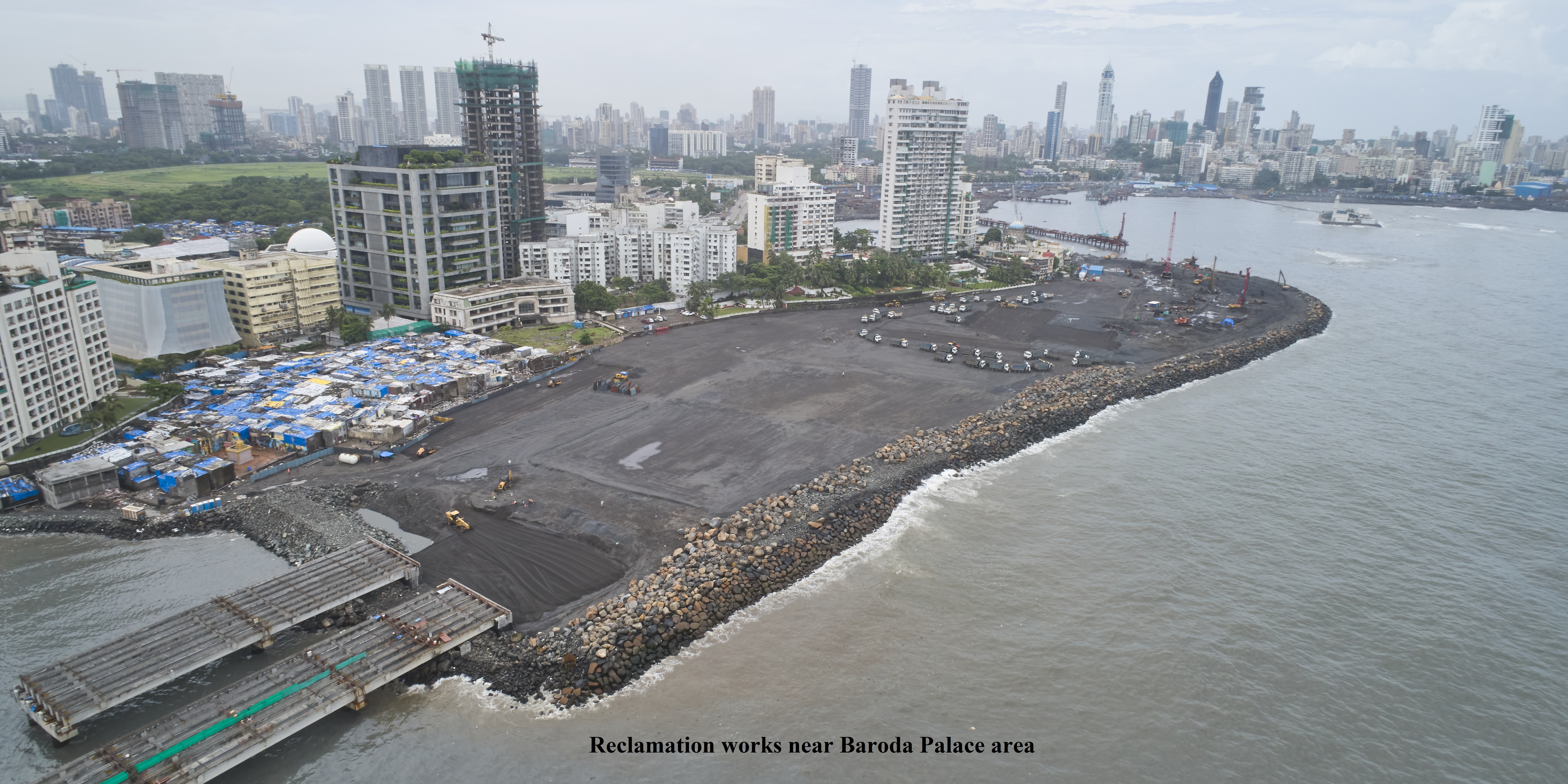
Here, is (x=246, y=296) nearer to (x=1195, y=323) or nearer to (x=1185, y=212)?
(x=1195, y=323)

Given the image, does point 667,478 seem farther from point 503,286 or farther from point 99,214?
point 99,214

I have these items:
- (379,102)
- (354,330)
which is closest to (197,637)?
(354,330)

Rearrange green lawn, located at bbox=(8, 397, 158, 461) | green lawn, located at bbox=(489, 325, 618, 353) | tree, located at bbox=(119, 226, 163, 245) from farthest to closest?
tree, located at bbox=(119, 226, 163, 245)
green lawn, located at bbox=(489, 325, 618, 353)
green lawn, located at bbox=(8, 397, 158, 461)

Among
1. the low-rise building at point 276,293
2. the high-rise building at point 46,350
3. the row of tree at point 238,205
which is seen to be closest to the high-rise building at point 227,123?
the row of tree at point 238,205

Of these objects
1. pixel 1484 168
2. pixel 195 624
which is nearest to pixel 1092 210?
pixel 1484 168

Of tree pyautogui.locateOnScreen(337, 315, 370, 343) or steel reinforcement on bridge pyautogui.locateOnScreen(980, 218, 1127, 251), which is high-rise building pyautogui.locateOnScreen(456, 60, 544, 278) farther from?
steel reinforcement on bridge pyautogui.locateOnScreen(980, 218, 1127, 251)

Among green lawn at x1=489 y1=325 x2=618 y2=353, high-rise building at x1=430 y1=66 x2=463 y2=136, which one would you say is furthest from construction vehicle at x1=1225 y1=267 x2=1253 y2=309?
high-rise building at x1=430 y1=66 x2=463 y2=136
